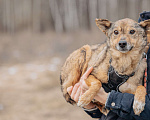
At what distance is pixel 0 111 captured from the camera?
7004mm

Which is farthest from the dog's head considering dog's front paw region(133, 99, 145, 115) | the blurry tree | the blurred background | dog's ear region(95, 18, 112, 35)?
the blurry tree

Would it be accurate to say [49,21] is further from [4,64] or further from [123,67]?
[123,67]

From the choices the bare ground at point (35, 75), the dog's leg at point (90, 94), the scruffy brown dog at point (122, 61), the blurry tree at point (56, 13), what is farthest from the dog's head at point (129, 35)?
the blurry tree at point (56, 13)

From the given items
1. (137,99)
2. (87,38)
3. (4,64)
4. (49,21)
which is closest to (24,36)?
(49,21)

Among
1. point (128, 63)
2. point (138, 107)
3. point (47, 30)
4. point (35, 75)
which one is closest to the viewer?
point (138, 107)

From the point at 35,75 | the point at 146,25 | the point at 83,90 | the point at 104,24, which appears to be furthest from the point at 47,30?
the point at 146,25

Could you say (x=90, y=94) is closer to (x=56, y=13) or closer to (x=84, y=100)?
(x=84, y=100)

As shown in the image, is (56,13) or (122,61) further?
(56,13)

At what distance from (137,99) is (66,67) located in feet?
3.54

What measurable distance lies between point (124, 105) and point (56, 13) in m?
13.9

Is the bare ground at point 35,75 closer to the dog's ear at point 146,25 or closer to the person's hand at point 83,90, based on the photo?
the person's hand at point 83,90

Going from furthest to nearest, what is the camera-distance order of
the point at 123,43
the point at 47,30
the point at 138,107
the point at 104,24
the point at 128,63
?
the point at 47,30
the point at 104,24
the point at 128,63
the point at 123,43
the point at 138,107

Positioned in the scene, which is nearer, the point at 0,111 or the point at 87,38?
the point at 0,111

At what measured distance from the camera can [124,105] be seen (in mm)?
1908
